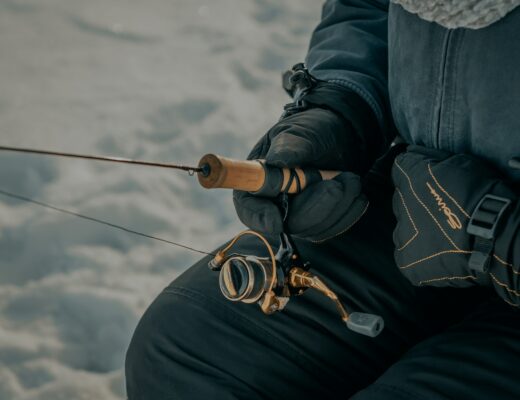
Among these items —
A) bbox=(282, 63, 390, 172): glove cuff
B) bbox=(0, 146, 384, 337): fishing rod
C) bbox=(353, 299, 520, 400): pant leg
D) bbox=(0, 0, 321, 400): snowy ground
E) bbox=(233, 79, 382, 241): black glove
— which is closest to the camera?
bbox=(353, 299, 520, 400): pant leg

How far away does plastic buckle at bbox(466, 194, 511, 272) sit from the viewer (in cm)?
99

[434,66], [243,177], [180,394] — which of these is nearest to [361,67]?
[434,66]

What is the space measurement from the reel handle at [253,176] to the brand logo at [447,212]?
8.4 inches

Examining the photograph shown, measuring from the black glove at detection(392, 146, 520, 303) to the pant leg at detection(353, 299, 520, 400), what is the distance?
7cm

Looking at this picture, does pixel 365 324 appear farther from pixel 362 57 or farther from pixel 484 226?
pixel 362 57

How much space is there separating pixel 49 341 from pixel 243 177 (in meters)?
1.06

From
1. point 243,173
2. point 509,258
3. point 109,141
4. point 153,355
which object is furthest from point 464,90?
point 109,141

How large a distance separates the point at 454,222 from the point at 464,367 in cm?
23

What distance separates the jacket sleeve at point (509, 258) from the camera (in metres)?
0.97

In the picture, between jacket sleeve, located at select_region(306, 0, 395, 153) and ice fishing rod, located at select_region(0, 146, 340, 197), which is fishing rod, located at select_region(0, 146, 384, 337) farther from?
jacket sleeve, located at select_region(306, 0, 395, 153)

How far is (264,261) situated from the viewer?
116 cm

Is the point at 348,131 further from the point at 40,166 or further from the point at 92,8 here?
the point at 92,8

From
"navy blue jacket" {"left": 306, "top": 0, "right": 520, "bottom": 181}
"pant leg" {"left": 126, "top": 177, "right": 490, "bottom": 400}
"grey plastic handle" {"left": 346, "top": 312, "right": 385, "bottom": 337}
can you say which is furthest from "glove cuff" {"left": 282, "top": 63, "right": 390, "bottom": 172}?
"grey plastic handle" {"left": 346, "top": 312, "right": 385, "bottom": 337}

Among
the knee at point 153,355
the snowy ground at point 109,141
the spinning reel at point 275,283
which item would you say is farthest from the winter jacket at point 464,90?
the snowy ground at point 109,141
